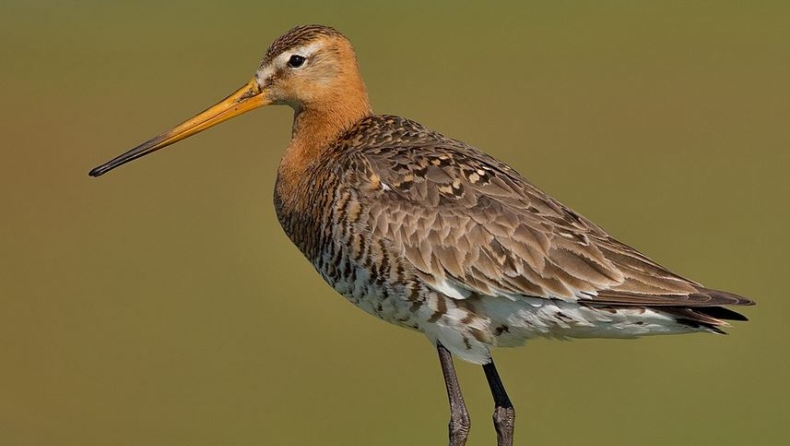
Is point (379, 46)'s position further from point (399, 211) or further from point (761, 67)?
point (399, 211)

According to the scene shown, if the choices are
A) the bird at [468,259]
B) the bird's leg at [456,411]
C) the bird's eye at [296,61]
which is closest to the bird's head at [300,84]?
the bird's eye at [296,61]

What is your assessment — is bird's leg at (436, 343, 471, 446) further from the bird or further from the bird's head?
the bird's head

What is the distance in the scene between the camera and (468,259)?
7.80 m

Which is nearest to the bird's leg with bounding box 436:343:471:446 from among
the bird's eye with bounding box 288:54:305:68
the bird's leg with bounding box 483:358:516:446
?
the bird's leg with bounding box 483:358:516:446

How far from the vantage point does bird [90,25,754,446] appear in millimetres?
7641

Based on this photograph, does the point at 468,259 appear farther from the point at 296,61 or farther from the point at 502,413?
the point at 296,61

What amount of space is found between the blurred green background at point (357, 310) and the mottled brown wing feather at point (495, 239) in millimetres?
4354

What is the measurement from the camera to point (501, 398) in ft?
28.1

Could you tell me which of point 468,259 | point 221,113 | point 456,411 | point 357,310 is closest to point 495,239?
point 468,259

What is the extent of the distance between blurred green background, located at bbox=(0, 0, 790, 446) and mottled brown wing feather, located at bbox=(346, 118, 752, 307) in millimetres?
4354

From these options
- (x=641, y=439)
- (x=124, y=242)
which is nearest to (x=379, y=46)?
(x=124, y=242)

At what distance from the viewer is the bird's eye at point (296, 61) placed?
29.2ft

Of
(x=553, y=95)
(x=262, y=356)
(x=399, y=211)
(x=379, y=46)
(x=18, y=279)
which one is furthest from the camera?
(x=379, y=46)

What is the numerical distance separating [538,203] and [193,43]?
2261cm
